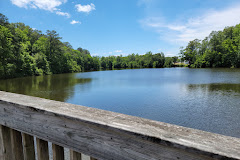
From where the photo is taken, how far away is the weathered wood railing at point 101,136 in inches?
23.2

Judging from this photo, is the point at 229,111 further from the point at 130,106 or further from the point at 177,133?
the point at 177,133

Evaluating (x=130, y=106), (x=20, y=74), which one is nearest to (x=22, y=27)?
(x=20, y=74)

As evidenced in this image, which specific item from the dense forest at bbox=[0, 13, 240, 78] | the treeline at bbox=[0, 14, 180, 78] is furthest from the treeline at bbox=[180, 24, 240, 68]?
the treeline at bbox=[0, 14, 180, 78]

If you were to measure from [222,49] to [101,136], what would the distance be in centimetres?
7645

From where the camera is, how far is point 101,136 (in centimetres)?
80

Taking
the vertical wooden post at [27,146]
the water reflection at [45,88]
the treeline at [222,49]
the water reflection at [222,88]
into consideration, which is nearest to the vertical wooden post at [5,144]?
the vertical wooden post at [27,146]

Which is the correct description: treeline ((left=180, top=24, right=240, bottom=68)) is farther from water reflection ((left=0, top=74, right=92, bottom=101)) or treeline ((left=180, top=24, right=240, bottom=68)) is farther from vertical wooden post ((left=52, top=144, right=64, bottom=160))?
vertical wooden post ((left=52, top=144, right=64, bottom=160))

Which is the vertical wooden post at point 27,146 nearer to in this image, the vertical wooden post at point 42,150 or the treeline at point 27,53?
the vertical wooden post at point 42,150

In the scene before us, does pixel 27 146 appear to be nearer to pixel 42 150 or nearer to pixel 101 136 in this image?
pixel 42 150

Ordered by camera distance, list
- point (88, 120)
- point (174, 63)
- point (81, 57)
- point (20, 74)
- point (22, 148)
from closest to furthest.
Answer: point (88, 120)
point (22, 148)
point (20, 74)
point (81, 57)
point (174, 63)

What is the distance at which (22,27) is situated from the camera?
53156 millimetres

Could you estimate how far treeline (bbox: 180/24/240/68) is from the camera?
58969mm

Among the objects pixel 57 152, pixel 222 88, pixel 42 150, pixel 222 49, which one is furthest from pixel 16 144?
pixel 222 49

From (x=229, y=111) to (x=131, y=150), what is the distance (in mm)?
10615
